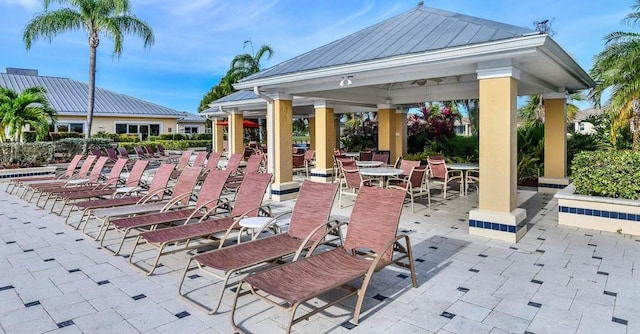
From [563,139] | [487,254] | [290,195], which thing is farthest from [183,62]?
[487,254]

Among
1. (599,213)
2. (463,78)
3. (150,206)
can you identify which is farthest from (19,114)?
(599,213)

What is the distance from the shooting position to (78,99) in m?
33.7

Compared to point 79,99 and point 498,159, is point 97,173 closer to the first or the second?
point 498,159

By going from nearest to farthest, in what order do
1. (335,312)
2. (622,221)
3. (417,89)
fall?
(335,312)
(622,221)
(417,89)

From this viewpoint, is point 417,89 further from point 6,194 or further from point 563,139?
point 6,194

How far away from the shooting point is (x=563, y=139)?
34.4 feet

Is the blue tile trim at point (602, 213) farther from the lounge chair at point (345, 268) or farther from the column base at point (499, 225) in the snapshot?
the lounge chair at point (345, 268)

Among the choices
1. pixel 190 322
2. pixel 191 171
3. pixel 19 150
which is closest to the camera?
pixel 190 322

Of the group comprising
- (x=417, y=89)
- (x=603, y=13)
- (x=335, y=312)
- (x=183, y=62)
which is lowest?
(x=335, y=312)

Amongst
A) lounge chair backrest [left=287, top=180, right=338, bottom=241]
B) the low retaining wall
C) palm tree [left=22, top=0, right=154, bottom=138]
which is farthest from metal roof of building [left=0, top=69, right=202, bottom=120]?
the low retaining wall

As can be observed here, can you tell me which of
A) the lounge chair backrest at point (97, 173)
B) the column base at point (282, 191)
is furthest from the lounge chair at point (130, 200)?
the column base at point (282, 191)

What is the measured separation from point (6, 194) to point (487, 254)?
12.6 m

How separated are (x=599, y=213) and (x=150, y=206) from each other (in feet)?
25.5

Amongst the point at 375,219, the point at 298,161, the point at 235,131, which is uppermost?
the point at 235,131
